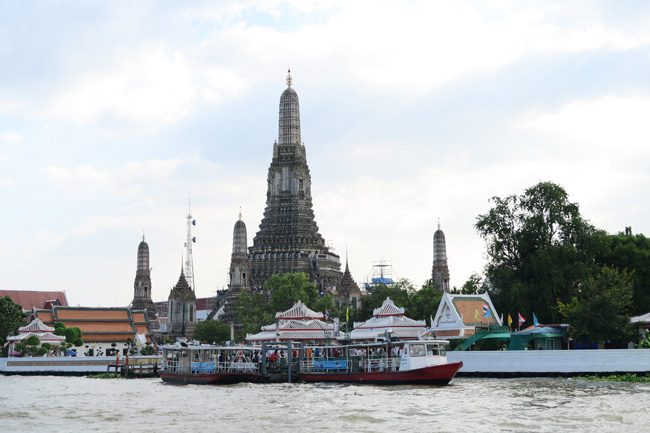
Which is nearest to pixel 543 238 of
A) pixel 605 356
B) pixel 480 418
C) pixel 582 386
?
pixel 605 356

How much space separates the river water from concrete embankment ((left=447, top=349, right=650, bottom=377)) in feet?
6.80

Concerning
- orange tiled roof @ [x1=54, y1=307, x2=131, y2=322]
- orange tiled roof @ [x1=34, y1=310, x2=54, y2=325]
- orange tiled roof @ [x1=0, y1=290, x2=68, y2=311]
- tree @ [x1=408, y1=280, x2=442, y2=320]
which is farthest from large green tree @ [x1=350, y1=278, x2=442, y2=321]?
orange tiled roof @ [x1=0, y1=290, x2=68, y2=311]

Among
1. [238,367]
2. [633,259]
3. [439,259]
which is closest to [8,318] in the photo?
[238,367]

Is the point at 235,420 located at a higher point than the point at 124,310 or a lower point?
lower

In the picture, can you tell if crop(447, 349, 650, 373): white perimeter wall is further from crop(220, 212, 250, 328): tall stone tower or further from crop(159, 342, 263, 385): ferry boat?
crop(220, 212, 250, 328): tall stone tower

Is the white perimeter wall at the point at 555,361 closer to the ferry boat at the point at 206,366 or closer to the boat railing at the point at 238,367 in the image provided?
the boat railing at the point at 238,367

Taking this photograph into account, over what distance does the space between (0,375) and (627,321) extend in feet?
149

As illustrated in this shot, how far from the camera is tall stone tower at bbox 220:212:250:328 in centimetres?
10294

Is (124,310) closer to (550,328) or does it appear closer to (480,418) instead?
(550,328)

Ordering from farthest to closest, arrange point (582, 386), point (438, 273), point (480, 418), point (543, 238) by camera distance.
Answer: point (438, 273) < point (543, 238) < point (582, 386) < point (480, 418)

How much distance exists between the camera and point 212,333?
299 ft

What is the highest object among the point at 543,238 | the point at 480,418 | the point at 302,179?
the point at 302,179

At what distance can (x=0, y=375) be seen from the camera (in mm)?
68875

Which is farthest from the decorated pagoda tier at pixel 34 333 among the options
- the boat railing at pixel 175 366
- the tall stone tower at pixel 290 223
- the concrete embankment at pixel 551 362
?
the concrete embankment at pixel 551 362
